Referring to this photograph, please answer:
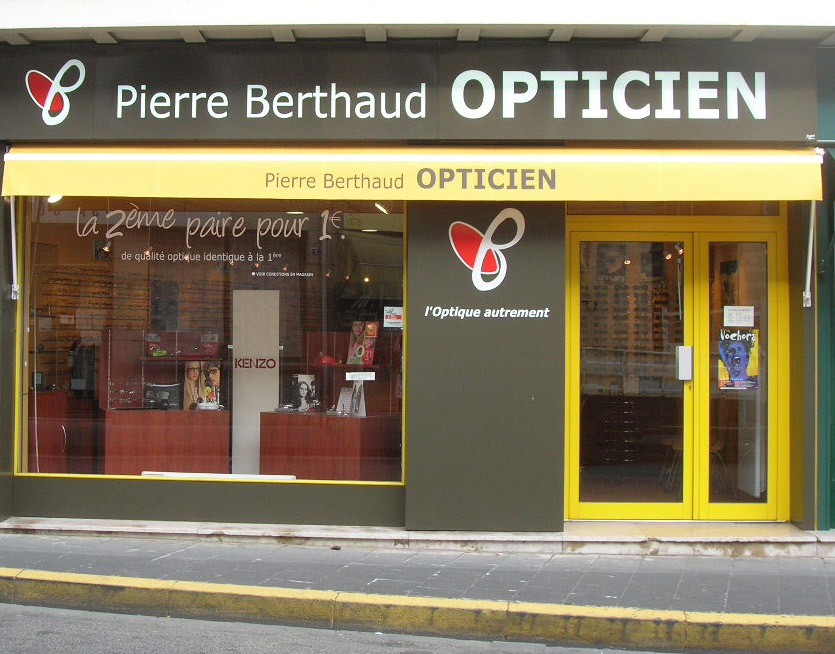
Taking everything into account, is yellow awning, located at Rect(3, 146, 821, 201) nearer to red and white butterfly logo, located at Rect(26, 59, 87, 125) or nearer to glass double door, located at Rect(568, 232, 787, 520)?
red and white butterfly logo, located at Rect(26, 59, 87, 125)

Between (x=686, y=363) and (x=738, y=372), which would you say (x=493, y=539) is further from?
(x=738, y=372)

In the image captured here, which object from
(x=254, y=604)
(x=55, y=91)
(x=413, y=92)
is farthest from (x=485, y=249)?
(x=55, y=91)

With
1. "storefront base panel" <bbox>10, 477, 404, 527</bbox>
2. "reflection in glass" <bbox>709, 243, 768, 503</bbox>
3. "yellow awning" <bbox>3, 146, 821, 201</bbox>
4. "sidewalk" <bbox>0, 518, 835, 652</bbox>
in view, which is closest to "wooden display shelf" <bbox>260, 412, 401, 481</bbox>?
"storefront base panel" <bbox>10, 477, 404, 527</bbox>

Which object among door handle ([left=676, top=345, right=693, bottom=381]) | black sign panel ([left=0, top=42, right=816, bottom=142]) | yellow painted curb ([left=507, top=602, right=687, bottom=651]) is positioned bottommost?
yellow painted curb ([left=507, top=602, right=687, bottom=651])

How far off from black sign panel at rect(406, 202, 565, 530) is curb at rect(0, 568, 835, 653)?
5.11 ft

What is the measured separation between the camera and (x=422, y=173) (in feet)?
23.8

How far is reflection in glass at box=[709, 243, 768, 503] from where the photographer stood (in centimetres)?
785

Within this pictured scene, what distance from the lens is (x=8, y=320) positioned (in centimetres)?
780

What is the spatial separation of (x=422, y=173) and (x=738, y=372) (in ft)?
10.7

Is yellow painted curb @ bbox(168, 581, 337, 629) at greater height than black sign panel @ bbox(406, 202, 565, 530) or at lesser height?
lesser

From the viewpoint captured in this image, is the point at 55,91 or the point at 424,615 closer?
the point at 424,615

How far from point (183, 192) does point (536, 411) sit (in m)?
3.41

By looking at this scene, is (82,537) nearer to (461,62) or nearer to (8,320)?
(8,320)

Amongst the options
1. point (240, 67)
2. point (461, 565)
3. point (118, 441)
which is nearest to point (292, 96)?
point (240, 67)
